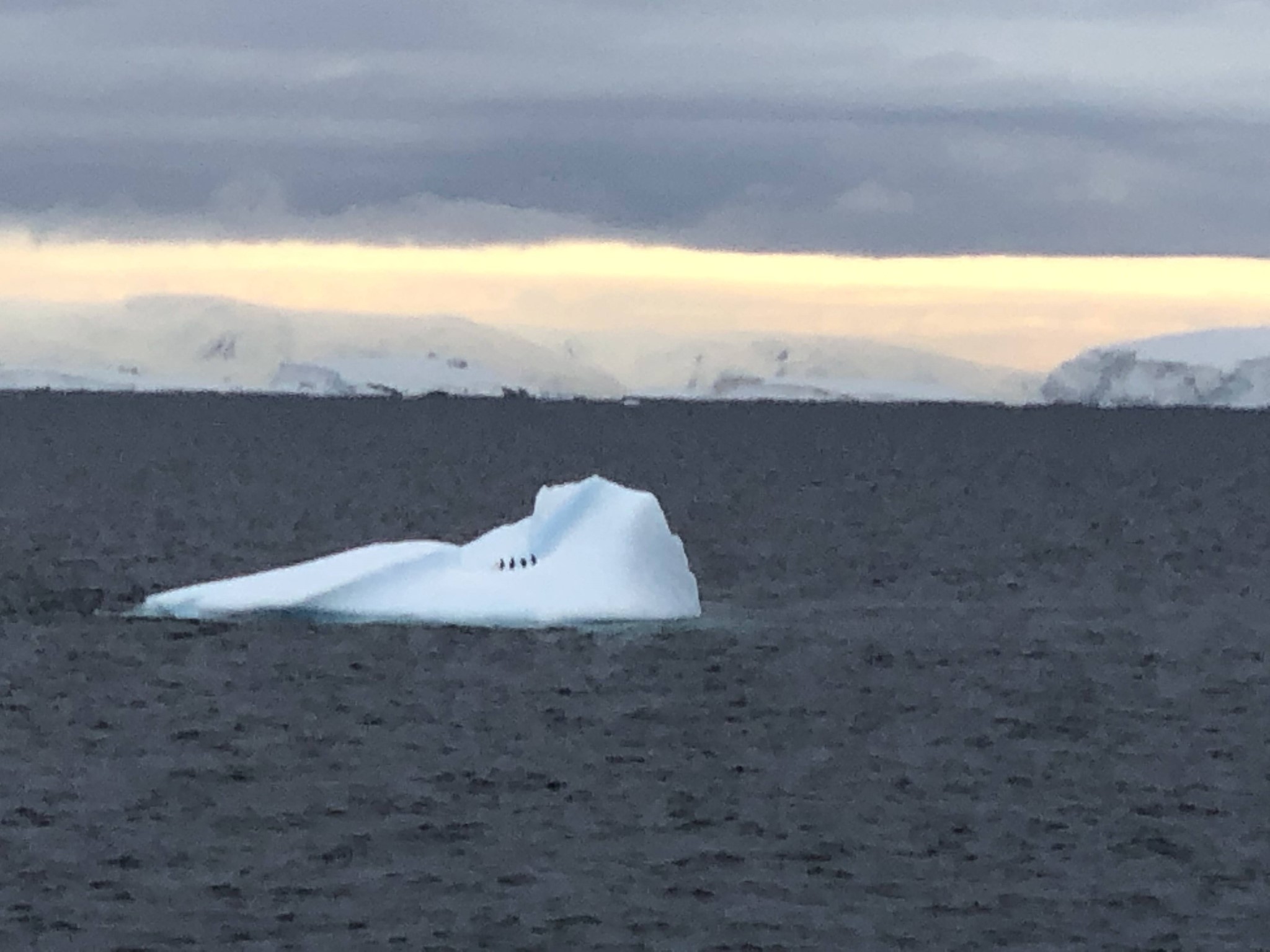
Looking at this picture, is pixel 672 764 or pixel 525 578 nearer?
pixel 672 764

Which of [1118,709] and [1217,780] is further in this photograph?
[1118,709]

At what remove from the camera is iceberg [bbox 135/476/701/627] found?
41.6 meters

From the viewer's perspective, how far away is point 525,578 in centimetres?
4241

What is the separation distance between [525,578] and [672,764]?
13.4m

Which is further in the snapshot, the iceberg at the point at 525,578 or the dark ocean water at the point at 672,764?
the iceberg at the point at 525,578

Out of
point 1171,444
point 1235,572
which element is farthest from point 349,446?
point 1235,572

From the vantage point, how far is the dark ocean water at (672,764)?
71.6 ft

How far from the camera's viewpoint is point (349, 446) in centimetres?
15038

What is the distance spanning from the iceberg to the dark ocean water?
2.11 feet

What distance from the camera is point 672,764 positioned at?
96.5ft

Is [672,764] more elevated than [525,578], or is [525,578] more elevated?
[525,578]

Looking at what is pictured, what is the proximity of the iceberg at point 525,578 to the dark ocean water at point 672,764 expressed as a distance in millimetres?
642

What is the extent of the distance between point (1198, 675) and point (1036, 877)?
15489mm

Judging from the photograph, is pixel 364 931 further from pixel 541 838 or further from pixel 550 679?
pixel 550 679
